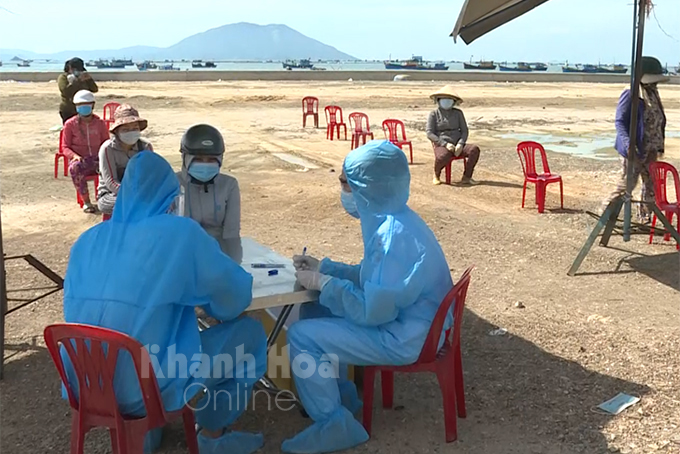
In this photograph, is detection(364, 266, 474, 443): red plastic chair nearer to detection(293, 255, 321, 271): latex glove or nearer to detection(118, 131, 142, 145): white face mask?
detection(293, 255, 321, 271): latex glove

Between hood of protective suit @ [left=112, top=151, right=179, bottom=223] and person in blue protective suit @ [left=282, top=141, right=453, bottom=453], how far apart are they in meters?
0.84

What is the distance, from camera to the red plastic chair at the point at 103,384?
262 cm

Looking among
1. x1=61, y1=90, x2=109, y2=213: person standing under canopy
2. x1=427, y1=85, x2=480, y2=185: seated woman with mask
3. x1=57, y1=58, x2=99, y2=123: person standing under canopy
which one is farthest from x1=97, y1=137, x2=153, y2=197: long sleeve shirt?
x1=427, y1=85, x2=480, y2=185: seated woman with mask

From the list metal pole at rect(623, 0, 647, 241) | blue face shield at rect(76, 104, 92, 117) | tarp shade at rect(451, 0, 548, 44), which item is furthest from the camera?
blue face shield at rect(76, 104, 92, 117)

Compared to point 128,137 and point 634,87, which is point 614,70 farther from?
point 128,137

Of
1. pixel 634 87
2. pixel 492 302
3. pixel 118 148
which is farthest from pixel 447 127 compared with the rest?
pixel 118 148

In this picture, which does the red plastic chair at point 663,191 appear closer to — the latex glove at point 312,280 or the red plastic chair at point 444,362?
the red plastic chair at point 444,362

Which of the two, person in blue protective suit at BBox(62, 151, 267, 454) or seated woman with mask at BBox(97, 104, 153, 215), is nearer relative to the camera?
person in blue protective suit at BBox(62, 151, 267, 454)

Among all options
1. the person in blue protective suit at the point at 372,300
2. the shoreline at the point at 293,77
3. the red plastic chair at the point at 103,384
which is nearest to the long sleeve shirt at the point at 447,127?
the person in blue protective suit at the point at 372,300

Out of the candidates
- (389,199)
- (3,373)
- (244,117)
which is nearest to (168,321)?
(389,199)

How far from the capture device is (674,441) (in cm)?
357

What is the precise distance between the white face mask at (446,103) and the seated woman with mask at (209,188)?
6511 mm

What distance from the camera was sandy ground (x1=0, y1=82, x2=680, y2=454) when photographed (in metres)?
3.69

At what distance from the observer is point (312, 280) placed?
3.32 metres
